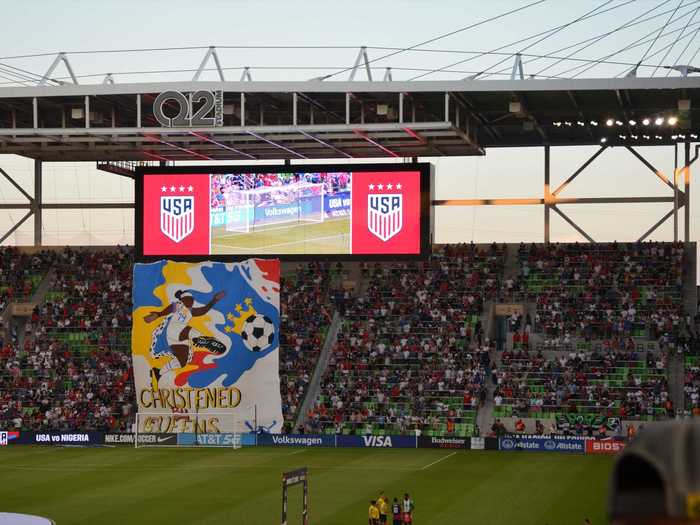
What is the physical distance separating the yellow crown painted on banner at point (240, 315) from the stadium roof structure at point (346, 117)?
24.5 feet

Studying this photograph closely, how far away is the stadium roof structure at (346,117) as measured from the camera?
1874 inches

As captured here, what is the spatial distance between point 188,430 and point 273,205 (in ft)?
34.9

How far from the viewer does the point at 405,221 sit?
158 feet

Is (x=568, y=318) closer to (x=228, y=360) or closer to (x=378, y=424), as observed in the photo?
(x=378, y=424)

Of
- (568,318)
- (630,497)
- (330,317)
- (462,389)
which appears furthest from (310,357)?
(630,497)

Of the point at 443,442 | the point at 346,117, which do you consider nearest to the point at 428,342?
the point at 443,442

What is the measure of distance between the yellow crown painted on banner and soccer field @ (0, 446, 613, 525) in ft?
18.5

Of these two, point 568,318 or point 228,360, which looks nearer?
point 228,360

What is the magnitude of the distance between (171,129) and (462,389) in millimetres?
17451

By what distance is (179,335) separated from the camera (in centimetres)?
5231

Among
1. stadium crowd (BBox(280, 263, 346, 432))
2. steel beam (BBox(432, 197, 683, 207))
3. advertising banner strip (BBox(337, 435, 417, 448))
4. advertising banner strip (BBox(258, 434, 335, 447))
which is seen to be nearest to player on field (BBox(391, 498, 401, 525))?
advertising banner strip (BBox(337, 435, 417, 448))

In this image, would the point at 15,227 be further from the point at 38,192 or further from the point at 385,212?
the point at 385,212

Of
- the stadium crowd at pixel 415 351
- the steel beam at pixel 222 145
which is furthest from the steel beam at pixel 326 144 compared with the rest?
the stadium crowd at pixel 415 351

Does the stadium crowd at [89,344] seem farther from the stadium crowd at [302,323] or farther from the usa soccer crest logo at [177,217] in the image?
the usa soccer crest logo at [177,217]
